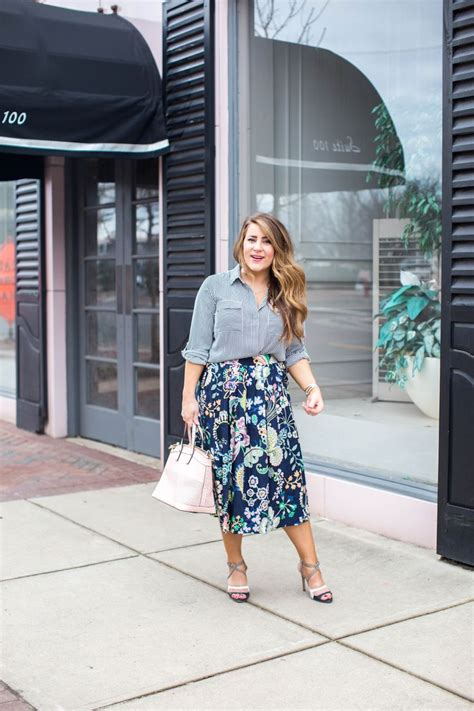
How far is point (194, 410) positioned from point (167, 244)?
115 inches

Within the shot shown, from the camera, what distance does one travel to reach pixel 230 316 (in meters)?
4.41

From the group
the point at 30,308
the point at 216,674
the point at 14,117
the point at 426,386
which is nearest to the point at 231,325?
the point at 216,674

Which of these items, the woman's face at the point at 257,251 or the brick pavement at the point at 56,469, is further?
the brick pavement at the point at 56,469

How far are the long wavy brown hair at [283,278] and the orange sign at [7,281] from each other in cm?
581

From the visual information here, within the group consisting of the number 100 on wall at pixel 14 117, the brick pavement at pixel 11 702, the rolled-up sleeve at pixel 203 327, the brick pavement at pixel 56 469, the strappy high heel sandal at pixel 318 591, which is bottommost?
the brick pavement at pixel 56 469

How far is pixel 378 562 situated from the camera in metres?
5.12

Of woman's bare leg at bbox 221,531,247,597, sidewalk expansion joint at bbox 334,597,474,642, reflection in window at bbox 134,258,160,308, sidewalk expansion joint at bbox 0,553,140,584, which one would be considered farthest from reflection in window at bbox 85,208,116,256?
sidewalk expansion joint at bbox 334,597,474,642

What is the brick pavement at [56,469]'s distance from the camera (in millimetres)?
6988

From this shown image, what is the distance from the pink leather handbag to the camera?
4273 mm

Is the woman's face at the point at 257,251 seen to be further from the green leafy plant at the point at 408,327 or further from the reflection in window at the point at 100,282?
the reflection in window at the point at 100,282

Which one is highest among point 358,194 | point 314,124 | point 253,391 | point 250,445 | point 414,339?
point 314,124

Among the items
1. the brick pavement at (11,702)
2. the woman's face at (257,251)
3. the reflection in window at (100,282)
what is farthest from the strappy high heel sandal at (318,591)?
the reflection in window at (100,282)

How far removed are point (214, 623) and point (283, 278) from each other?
1572mm

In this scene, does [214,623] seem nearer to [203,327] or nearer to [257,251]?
[203,327]
